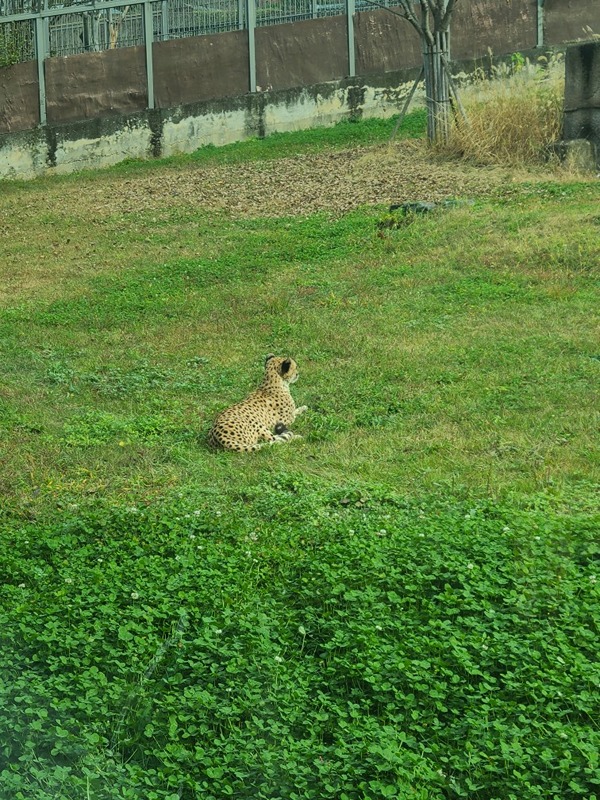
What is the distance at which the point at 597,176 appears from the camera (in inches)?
596

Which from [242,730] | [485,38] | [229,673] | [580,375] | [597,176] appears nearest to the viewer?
[242,730]

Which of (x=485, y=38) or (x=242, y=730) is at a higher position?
(x=485, y=38)

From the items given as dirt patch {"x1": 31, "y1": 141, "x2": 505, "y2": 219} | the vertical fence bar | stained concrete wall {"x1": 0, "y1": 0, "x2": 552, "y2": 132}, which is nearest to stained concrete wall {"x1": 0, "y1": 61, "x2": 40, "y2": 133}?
stained concrete wall {"x1": 0, "y1": 0, "x2": 552, "y2": 132}

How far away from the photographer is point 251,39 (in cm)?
2195

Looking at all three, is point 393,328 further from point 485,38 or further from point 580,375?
point 485,38

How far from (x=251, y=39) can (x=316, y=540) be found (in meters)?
17.1

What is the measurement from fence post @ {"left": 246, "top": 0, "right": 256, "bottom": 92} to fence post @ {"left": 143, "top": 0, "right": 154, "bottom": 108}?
68.1 inches

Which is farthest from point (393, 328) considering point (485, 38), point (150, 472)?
point (485, 38)

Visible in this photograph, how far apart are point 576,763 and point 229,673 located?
1494mm

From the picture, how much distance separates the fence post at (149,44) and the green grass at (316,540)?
964 cm

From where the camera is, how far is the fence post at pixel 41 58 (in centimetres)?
2081

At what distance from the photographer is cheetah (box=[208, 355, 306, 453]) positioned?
8.25m

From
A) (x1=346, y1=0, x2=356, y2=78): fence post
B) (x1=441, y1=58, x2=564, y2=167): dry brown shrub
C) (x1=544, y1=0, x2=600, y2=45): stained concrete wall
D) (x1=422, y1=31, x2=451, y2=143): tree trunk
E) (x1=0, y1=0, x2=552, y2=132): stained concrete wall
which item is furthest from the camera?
(x1=544, y1=0, x2=600, y2=45): stained concrete wall

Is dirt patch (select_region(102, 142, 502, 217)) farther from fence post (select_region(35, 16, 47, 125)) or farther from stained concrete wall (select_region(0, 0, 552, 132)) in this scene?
fence post (select_region(35, 16, 47, 125))
